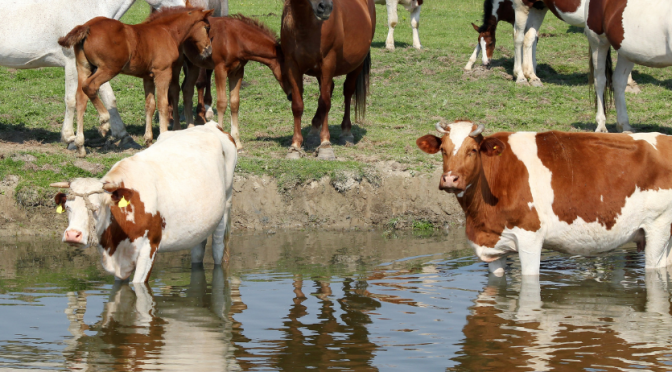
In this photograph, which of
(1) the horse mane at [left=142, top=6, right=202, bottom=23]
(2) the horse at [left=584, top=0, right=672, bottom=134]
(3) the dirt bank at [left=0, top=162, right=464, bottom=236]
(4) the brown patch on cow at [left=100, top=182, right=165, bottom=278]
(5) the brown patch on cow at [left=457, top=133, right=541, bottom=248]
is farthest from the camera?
(2) the horse at [left=584, top=0, right=672, bottom=134]

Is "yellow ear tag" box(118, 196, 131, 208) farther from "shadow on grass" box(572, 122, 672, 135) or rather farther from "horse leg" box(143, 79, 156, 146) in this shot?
"shadow on grass" box(572, 122, 672, 135)

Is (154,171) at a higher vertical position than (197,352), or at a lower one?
higher

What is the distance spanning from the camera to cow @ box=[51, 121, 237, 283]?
6.77 metres

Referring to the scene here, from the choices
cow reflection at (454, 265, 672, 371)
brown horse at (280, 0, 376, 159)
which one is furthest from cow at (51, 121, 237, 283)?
brown horse at (280, 0, 376, 159)

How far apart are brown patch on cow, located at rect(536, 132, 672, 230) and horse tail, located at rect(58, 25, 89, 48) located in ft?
20.5

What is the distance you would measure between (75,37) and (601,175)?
6835mm

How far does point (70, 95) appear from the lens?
12156mm

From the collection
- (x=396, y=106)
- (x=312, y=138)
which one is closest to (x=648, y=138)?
(x=312, y=138)

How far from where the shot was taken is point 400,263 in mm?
8688

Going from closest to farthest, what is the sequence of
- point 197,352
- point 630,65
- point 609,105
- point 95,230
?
point 197,352 → point 95,230 → point 630,65 → point 609,105

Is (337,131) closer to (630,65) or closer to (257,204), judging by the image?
(257,204)

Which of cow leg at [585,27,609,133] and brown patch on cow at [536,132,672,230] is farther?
cow leg at [585,27,609,133]

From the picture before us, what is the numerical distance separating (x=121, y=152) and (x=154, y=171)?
15.8 feet

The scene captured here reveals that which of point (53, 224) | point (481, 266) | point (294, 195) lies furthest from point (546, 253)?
point (53, 224)
